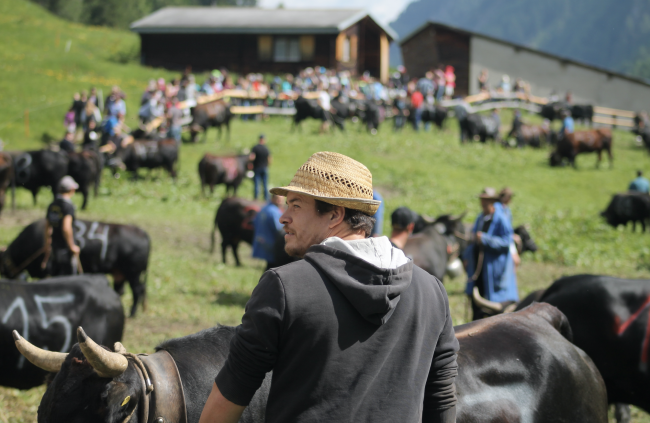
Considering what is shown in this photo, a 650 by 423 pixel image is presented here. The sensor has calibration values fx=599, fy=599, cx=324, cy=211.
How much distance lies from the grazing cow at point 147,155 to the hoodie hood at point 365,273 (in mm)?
18552

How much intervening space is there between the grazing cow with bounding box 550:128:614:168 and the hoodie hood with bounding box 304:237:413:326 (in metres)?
25.3

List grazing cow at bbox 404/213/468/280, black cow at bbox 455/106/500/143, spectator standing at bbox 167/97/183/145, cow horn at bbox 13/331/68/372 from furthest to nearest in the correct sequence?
1. black cow at bbox 455/106/500/143
2. spectator standing at bbox 167/97/183/145
3. grazing cow at bbox 404/213/468/280
4. cow horn at bbox 13/331/68/372

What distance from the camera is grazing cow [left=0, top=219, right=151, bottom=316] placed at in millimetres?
9125

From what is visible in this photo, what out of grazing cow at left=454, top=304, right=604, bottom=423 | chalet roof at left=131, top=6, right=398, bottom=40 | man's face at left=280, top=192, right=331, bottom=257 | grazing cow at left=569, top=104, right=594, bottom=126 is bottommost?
grazing cow at left=454, top=304, right=604, bottom=423

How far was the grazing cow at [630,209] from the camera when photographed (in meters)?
17.7

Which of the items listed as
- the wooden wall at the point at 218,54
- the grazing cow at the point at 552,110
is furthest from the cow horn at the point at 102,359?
the wooden wall at the point at 218,54

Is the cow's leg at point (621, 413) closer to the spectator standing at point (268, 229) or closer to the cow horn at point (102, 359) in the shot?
the cow horn at point (102, 359)

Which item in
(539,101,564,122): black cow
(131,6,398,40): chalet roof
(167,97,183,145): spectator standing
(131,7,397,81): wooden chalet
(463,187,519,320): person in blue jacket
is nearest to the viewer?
(463,187,519,320): person in blue jacket

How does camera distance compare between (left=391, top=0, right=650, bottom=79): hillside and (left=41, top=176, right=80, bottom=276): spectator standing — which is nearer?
(left=41, top=176, right=80, bottom=276): spectator standing

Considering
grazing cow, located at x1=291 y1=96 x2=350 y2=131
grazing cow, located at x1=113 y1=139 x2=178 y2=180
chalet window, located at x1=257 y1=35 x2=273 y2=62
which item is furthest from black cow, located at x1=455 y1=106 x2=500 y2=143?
chalet window, located at x1=257 y1=35 x2=273 y2=62

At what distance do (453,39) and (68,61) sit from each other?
25.7 m

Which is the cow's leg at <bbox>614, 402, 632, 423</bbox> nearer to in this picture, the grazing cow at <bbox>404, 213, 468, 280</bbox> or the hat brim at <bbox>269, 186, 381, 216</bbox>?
the grazing cow at <bbox>404, 213, 468, 280</bbox>

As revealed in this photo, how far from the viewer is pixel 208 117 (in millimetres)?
25141

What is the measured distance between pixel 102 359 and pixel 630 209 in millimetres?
18344
